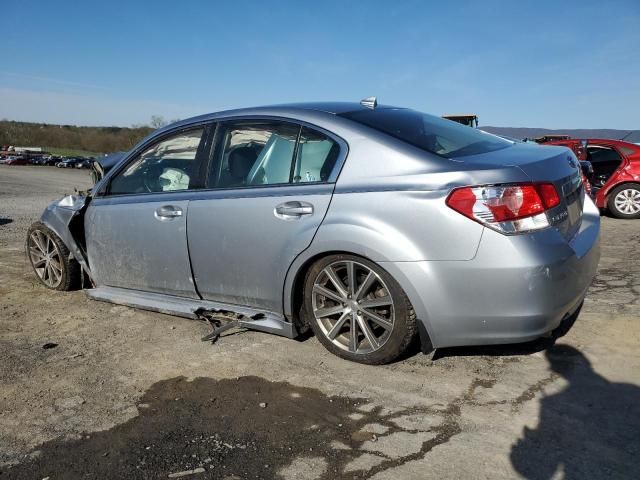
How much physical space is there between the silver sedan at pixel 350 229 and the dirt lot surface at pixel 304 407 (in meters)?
0.27

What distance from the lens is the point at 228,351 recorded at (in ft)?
12.0

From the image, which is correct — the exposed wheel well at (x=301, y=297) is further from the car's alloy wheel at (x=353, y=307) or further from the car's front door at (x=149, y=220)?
the car's front door at (x=149, y=220)

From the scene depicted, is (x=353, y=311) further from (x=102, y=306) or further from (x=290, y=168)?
(x=102, y=306)

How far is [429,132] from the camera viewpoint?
3.50 metres

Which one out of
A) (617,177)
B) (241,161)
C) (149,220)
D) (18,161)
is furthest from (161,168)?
(18,161)

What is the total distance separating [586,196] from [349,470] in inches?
95.9

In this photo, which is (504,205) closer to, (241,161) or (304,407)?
(304,407)

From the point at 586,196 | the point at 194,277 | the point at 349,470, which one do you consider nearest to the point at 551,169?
the point at 586,196

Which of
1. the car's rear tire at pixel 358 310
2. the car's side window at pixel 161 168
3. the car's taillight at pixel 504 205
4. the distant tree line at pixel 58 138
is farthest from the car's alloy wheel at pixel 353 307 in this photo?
the distant tree line at pixel 58 138

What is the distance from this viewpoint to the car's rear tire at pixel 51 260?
495 centimetres

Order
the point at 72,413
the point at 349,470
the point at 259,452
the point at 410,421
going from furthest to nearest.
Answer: the point at 72,413
the point at 410,421
the point at 259,452
the point at 349,470

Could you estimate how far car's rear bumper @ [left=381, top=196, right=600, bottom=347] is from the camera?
9.02 ft

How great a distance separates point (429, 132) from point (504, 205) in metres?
0.91

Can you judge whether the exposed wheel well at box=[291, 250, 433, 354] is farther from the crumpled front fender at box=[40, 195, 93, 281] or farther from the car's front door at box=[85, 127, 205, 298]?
the crumpled front fender at box=[40, 195, 93, 281]
